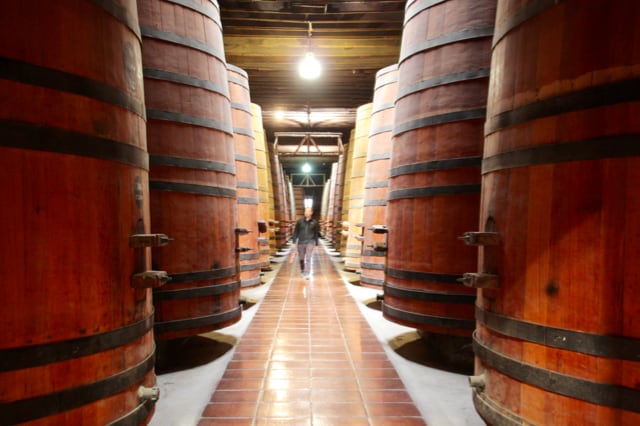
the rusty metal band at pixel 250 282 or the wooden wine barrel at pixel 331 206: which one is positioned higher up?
the wooden wine barrel at pixel 331 206

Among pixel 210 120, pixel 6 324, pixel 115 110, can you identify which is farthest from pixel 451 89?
pixel 6 324

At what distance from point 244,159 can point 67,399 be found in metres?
4.30

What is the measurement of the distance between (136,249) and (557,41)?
6.23 feet

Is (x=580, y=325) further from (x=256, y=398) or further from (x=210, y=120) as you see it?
(x=210, y=120)

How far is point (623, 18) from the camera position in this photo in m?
1.31

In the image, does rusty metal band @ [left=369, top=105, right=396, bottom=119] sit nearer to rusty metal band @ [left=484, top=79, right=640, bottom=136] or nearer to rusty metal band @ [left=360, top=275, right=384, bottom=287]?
rusty metal band @ [left=360, top=275, right=384, bottom=287]

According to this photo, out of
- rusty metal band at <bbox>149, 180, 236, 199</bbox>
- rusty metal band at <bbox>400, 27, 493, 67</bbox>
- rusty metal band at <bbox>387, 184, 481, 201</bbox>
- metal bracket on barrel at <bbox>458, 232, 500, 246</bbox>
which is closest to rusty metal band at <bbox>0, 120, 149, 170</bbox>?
rusty metal band at <bbox>149, 180, 236, 199</bbox>

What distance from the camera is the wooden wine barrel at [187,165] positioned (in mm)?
2873

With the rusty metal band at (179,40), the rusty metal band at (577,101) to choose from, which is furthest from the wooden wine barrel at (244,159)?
the rusty metal band at (577,101)

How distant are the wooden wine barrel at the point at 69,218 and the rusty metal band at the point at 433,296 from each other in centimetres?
200

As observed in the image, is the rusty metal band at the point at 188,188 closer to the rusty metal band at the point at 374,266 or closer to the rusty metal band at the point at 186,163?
the rusty metal band at the point at 186,163

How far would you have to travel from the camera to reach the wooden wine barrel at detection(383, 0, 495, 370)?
290 cm

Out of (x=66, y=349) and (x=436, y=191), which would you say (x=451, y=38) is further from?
(x=66, y=349)

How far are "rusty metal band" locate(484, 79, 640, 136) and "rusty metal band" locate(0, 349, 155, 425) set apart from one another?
1.90 meters
